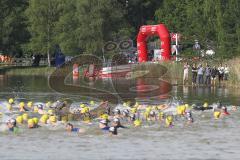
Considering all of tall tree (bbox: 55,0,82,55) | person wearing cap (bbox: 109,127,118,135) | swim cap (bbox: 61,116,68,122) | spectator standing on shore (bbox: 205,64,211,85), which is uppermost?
tall tree (bbox: 55,0,82,55)

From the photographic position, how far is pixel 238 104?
34.5 metres

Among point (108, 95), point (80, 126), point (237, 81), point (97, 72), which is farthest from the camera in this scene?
point (97, 72)

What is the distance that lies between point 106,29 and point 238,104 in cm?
5252

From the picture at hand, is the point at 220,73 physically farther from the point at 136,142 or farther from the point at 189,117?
the point at 136,142

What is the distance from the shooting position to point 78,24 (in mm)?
85812

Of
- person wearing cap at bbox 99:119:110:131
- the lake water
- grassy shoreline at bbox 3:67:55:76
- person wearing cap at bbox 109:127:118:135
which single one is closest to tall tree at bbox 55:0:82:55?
grassy shoreline at bbox 3:67:55:76

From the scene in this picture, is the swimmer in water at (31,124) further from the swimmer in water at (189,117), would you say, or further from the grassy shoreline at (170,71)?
the grassy shoreline at (170,71)

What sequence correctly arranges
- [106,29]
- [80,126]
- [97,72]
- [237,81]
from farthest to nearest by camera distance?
[106,29]
[97,72]
[237,81]
[80,126]

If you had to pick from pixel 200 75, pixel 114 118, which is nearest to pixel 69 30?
pixel 200 75

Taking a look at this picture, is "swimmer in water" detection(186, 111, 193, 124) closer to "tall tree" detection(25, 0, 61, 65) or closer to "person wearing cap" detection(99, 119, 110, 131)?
"person wearing cap" detection(99, 119, 110, 131)

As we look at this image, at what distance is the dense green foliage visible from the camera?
82.1 meters

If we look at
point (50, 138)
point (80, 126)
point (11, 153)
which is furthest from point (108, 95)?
point (11, 153)

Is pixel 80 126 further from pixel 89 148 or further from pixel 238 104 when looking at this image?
pixel 238 104

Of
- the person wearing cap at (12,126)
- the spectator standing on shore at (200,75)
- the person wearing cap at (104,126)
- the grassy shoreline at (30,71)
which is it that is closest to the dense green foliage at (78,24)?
the grassy shoreline at (30,71)
